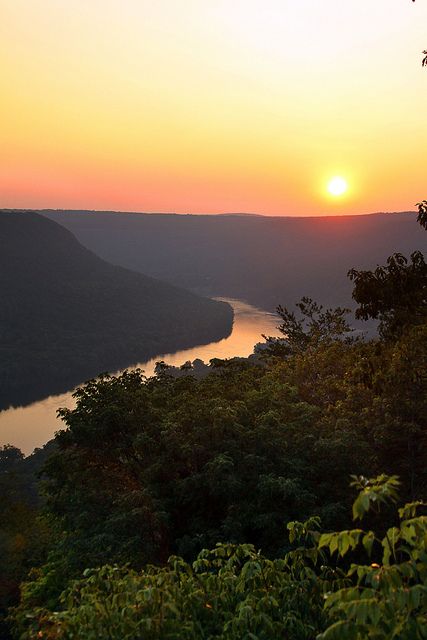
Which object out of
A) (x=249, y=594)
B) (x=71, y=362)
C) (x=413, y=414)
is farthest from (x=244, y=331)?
(x=249, y=594)

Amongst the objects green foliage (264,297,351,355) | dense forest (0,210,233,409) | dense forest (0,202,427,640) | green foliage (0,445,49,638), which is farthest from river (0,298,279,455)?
dense forest (0,202,427,640)

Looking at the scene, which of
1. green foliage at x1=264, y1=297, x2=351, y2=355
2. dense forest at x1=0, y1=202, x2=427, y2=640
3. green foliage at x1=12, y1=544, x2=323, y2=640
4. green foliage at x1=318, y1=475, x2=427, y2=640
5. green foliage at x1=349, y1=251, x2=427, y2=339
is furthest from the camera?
green foliage at x1=264, y1=297, x2=351, y2=355

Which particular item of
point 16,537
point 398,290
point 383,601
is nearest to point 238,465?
point 398,290

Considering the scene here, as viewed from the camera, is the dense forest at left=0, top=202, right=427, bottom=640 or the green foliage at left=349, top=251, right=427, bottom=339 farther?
the green foliage at left=349, top=251, right=427, bottom=339

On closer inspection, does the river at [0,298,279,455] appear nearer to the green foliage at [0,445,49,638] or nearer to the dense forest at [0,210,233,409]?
the dense forest at [0,210,233,409]

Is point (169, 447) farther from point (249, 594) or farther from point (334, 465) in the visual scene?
point (249, 594)

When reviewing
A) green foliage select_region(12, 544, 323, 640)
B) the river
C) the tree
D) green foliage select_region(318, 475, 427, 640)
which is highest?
the tree
